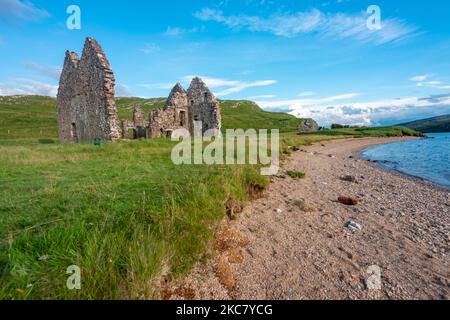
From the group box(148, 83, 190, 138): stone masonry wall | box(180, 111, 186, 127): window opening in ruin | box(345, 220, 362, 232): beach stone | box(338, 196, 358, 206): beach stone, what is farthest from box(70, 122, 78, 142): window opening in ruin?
box(345, 220, 362, 232): beach stone

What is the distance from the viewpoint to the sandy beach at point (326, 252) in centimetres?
386

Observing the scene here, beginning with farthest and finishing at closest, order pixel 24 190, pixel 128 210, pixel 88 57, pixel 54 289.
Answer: pixel 88 57 → pixel 24 190 → pixel 128 210 → pixel 54 289

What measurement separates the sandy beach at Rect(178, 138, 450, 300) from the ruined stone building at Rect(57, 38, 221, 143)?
658 inches

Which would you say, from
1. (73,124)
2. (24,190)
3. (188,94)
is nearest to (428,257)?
(24,190)

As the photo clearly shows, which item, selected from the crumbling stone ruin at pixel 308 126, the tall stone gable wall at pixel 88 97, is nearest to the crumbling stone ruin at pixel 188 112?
the tall stone gable wall at pixel 88 97

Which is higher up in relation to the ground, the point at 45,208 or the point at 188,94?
the point at 188,94

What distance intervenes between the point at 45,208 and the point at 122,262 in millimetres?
3366

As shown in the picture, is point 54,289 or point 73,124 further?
point 73,124

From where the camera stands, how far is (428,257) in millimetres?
4965

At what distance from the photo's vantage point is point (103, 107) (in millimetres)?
19516

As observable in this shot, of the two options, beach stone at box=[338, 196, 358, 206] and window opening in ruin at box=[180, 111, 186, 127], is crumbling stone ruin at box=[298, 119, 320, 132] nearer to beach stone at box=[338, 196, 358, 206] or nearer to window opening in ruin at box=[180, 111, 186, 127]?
window opening in ruin at box=[180, 111, 186, 127]
